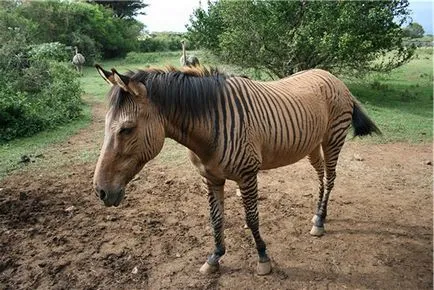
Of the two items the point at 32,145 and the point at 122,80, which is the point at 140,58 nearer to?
the point at 32,145

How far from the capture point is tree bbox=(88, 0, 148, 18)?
3612 cm

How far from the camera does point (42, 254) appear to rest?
3869 millimetres

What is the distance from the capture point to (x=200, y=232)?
426cm

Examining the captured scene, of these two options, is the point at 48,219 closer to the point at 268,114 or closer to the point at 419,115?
the point at 268,114

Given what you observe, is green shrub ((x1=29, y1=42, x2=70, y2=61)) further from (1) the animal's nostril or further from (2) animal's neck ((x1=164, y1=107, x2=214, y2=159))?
(1) the animal's nostril

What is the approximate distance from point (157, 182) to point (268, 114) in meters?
2.89

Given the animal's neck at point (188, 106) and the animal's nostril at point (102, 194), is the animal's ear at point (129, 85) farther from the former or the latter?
the animal's nostril at point (102, 194)

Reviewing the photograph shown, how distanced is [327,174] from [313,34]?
7.29 meters

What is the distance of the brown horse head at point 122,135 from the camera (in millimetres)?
2512

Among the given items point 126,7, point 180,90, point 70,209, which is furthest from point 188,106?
point 126,7

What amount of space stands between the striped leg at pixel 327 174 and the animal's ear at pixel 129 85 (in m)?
2.51

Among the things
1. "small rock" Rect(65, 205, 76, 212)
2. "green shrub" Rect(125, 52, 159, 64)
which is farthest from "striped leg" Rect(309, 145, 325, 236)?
"green shrub" Rect(125, 52, 159, 64)

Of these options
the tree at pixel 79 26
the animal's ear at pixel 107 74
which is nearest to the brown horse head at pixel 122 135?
the animal's ear at pixel 107 74

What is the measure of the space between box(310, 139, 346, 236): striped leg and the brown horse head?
2.43 m
